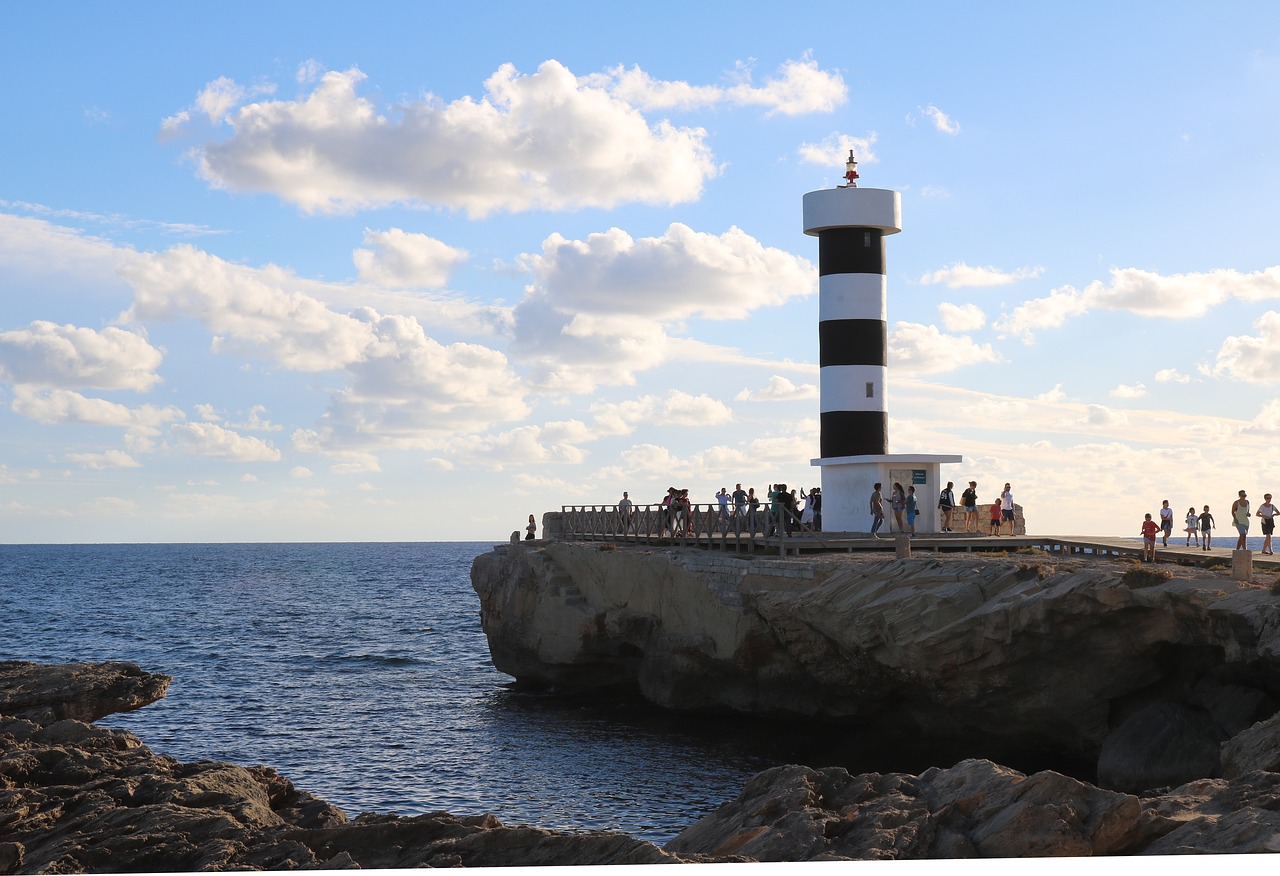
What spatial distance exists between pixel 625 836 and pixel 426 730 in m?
15.0

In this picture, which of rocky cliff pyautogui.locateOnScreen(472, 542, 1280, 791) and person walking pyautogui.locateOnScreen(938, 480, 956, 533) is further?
person walking pyautogui.locateOnScreen(938, 480, 956, 533)

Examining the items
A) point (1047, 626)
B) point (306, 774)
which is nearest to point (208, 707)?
point (306, 774)

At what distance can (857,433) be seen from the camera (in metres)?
28.2

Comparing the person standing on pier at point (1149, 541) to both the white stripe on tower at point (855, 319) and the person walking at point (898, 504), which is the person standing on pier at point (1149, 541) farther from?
the white stripe on tower at point (855, 319)

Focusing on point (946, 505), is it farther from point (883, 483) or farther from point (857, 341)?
point (857, 341)

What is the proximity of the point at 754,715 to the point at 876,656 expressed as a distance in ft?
16.3

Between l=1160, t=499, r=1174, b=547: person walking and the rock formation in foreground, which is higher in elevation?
l=1160, t=499, r=1174, b=547: person walking

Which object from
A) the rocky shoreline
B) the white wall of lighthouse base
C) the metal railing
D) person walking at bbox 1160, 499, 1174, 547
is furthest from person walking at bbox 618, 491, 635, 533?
the rocky shoreline

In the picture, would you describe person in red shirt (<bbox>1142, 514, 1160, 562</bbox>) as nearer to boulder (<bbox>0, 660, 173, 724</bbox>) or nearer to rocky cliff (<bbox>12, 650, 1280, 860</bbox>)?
rocky cliff (<bbox>12, 650, 1280, 860</bbox>)

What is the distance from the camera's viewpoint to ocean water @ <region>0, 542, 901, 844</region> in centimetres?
1725

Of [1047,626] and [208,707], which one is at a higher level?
[1047,626]

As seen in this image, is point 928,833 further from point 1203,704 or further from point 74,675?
point 74,675

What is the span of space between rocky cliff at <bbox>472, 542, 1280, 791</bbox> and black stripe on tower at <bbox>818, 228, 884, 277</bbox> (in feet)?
29.2

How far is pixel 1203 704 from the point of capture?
15.4m
